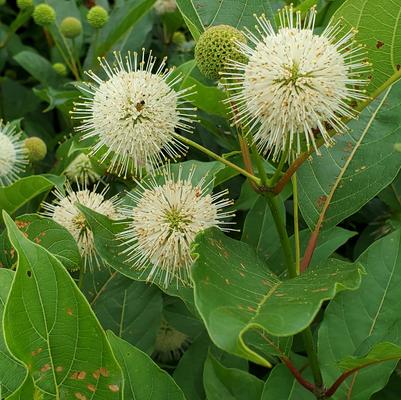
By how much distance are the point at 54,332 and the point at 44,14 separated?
2.41m

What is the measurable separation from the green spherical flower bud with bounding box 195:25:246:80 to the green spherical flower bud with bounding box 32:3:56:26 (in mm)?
1922

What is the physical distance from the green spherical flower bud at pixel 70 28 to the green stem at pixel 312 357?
219 centimetres

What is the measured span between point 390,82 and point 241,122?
1.20 feet

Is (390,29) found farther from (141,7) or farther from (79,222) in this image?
(141,7)

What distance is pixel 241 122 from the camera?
1712 mm

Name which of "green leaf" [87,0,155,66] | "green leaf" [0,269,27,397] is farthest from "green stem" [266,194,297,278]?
"green leaf" [87,0,155,66]

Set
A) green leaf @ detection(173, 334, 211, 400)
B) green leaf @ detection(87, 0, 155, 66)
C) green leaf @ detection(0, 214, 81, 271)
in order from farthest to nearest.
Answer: green leaf @ detection(87, 0, 155, 66)
green leaf @ detection(173, 334, 211, 400)
green leaf @ detection(0, 214, 81, 271)

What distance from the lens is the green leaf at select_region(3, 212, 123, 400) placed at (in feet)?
4.53

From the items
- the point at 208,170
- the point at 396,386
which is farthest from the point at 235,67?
the point at 396,386

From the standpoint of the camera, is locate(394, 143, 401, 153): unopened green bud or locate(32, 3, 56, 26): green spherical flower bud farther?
locate(32, 3, 56, 26): green spherical flower bud

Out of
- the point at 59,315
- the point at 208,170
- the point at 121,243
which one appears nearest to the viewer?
the point at 59,315

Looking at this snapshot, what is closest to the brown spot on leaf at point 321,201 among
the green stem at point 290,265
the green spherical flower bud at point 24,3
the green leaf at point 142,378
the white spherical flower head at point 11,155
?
the green stem at point 290,265

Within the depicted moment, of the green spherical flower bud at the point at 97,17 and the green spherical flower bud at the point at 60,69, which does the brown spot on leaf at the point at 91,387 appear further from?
the green spherical flower bud at the point at 60,69

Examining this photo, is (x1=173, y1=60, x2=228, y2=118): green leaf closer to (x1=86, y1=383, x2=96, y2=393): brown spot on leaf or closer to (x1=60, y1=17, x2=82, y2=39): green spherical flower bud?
(x1=86, y1=383, x2=96, y2=393): brown spot on leaf
